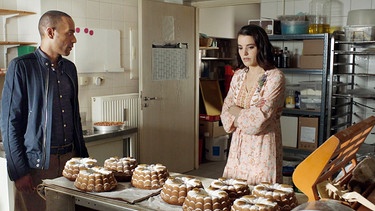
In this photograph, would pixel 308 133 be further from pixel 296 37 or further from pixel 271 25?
pixel 271 25

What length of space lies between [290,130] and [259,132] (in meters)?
2.38

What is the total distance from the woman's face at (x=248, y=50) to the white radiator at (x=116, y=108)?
2087 millimetres

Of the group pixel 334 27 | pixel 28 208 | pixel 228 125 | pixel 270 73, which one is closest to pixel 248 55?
pixel 270 73

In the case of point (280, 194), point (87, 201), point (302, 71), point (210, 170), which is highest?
point (302, 71)

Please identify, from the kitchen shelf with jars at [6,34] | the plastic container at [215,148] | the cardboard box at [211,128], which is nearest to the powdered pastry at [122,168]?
the kitchen shelf with jars at [6,34]

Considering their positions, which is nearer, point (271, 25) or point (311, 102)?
point (311, 102)

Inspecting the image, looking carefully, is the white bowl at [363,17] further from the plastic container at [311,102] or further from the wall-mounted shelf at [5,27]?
the wall-mounted shelf at [5,27]

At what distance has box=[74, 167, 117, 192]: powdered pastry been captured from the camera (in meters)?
1.65

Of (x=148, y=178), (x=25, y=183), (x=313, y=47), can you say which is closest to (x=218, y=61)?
(x=313, y=47)

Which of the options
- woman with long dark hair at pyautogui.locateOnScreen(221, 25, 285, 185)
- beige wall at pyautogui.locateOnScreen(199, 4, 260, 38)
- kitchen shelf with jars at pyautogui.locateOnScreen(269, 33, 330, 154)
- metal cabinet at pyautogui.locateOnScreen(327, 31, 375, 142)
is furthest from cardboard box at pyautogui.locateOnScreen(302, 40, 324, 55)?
beige wall at pyautogui.locateOnScreen(199, 4, 260, 38)

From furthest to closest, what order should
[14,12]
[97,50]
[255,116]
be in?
[97,50]
[14,12]
[255,116]

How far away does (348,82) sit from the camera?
426cm

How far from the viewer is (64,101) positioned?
2340 millimetres

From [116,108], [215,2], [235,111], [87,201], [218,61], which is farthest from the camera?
[218,61]
